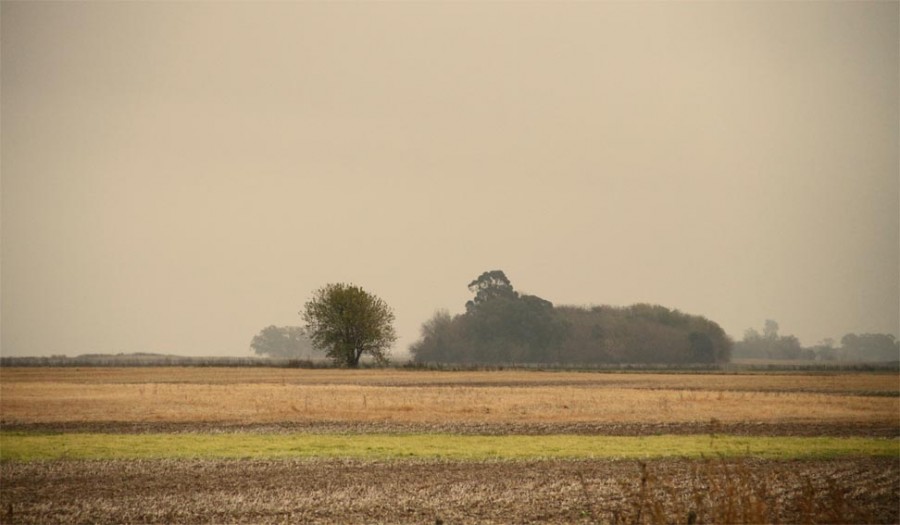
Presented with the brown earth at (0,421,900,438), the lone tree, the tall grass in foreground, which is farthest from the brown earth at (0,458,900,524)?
the lone tree

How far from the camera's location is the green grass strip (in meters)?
27.4

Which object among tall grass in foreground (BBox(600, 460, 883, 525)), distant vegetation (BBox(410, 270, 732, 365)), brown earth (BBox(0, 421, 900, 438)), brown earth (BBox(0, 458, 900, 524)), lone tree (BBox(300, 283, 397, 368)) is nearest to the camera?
tall grass in foreground (BBox(600, 460, 883, 525))

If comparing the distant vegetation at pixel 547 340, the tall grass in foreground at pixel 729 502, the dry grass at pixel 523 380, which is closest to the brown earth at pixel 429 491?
the tall grass in foreground at pixel 729 502

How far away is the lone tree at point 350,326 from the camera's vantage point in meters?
114

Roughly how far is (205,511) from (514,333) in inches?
6240

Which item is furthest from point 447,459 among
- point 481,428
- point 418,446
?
point 481,428

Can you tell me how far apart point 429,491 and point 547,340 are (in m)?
157

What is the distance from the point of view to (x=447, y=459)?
26734mm

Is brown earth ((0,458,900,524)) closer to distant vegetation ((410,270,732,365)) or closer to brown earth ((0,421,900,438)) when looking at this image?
brown earth ((0,421,900,438))

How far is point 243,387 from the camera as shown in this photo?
63.4 metres

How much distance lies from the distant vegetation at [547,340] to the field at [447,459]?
4746 inches

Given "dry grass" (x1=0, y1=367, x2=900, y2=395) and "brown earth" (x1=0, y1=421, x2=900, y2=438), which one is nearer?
"brown earth" (x1=0, y1=421, x2=900, y2=438)

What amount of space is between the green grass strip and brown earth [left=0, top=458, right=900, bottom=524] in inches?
66.3

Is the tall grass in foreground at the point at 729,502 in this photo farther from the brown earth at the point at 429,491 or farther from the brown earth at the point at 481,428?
the brown earth at the point at 481,428
